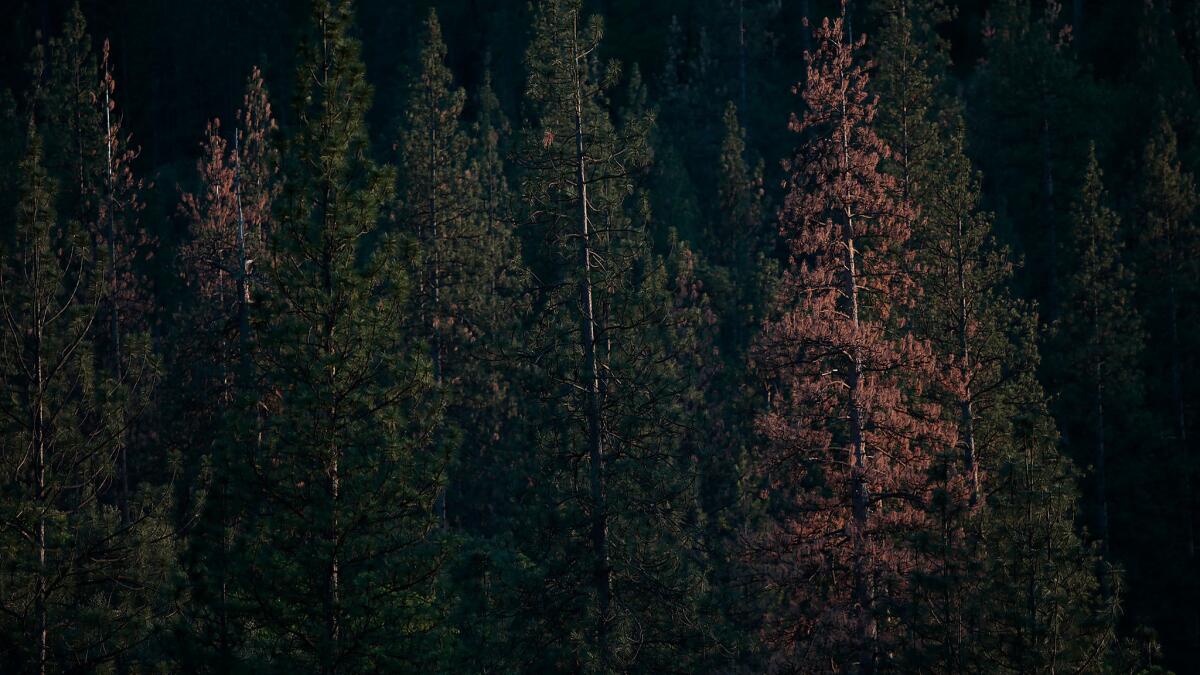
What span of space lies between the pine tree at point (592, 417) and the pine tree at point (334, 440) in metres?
6.15

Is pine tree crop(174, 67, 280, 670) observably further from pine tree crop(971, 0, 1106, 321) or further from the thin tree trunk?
pine tree crop(971, 0, 1106, 321)

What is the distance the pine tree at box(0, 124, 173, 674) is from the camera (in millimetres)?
13742

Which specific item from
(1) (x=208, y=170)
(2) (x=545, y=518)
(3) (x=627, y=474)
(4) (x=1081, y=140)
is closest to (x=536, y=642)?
(2) (x=545, y=518)

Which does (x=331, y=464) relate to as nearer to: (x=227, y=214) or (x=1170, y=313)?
(x=227, y=214)

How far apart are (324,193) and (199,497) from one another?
569 cm

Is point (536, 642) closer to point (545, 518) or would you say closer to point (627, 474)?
point (545, 518)

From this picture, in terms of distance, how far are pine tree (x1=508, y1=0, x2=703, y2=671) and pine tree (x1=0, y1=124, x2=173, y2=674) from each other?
291 inches

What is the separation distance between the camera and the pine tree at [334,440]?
13156 millimetres

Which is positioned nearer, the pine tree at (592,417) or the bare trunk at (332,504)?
the bare trunk at (332,504)

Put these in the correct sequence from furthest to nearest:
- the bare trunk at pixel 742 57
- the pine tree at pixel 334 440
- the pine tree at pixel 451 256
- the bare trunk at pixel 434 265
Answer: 1. the bare trunk at pixel 742 57
2. the pine tree at pixel 451 256
3. the bare trunk at pixel 434 265
4. the pine tree at pixel 334 440

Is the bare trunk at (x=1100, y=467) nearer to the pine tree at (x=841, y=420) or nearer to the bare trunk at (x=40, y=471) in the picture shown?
the pine tree at (x=841, y=420)

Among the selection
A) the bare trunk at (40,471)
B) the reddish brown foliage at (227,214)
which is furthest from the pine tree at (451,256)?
the bare trunk at (40,471)

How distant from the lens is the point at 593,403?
20156mm

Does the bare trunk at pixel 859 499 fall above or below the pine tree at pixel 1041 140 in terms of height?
below
